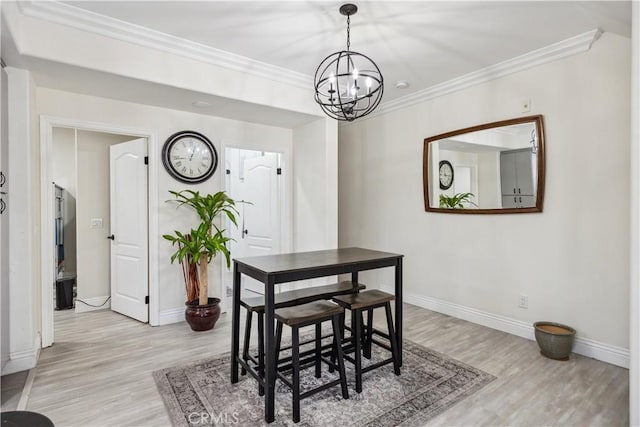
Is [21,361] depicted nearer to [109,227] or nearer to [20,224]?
[20,224]

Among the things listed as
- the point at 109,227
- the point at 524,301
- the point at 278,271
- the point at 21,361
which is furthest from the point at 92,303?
the point at 524,301

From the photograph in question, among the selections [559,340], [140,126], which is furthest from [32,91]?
[559,340]

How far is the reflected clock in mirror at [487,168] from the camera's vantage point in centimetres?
314

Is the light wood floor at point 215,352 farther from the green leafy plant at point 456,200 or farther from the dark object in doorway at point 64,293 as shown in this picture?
the green leafy plant at point 456,200

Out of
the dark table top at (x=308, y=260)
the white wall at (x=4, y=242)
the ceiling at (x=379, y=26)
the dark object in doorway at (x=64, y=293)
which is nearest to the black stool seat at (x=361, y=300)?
the dark table top at (x=308, y=260)

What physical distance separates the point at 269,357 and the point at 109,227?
11.0 feet

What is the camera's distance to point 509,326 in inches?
133

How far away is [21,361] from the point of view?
8.53 feet

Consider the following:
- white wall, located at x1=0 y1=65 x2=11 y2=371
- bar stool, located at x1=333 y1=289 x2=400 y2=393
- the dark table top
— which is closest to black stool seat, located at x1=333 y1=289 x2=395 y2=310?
bar stool, located at x1=333 y1=289 x2=400 y2=393

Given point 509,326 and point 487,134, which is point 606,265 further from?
point 487,134

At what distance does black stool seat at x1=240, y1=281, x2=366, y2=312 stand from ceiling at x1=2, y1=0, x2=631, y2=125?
6.65ft

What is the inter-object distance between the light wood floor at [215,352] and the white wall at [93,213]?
2.06ft

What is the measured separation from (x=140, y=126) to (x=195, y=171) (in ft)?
2.26

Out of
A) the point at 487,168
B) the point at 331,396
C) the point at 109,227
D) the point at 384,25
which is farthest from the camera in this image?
the point at 109,227
